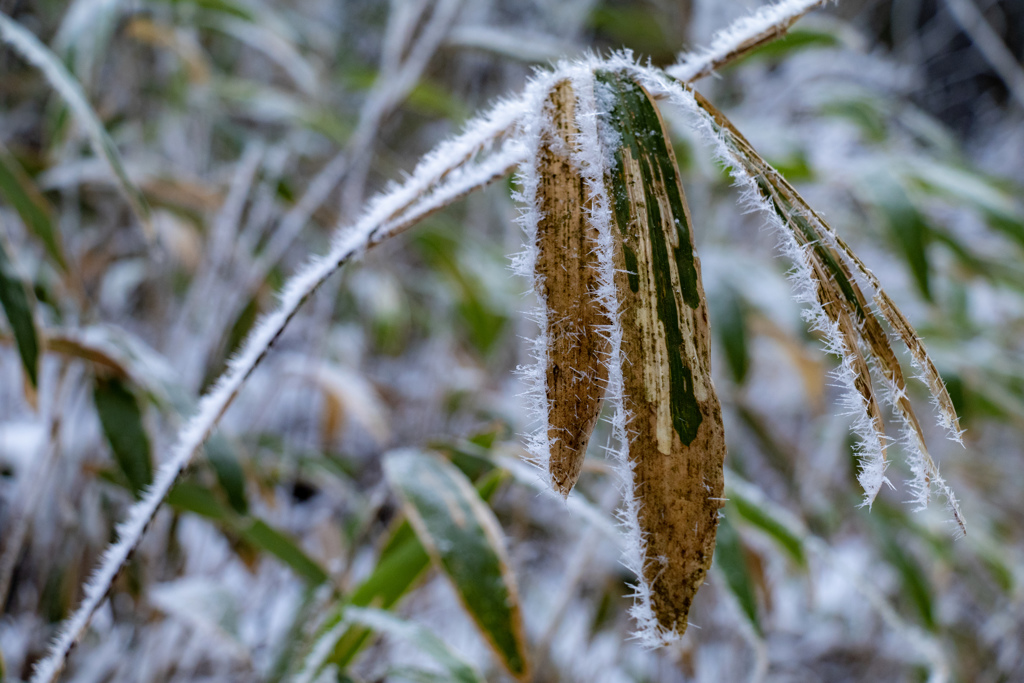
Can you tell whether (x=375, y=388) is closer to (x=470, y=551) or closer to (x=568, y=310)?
(x=470, y=551)

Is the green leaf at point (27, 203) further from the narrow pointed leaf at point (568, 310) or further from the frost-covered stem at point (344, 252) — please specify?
the narrow pointed leaf at point (568, 310)

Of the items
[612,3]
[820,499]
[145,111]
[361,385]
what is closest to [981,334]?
[820,499]

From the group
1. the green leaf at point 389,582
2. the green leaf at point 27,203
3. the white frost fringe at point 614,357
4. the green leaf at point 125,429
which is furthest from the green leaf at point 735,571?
the green leaf at point 27,203

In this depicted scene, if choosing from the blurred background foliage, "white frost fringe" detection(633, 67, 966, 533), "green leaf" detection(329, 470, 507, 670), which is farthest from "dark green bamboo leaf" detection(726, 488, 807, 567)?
"white frost fringe" detection(633, 67, 966, 533)

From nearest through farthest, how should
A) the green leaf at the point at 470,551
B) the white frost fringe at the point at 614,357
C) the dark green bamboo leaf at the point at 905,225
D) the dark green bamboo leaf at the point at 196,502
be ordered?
the white frost fringe at the point at 614,357 < the green leaf at the point at 470,551 < the dark green bamboo leaf at the point at 196,502 < the dark green bamboo leaf at the point at 905,225

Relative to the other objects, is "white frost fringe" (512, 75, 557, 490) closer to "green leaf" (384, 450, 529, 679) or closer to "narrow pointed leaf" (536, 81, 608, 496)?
"narrow pointed leaf" (536, 81, 608, 496)

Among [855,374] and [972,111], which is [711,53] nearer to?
[855,374]
